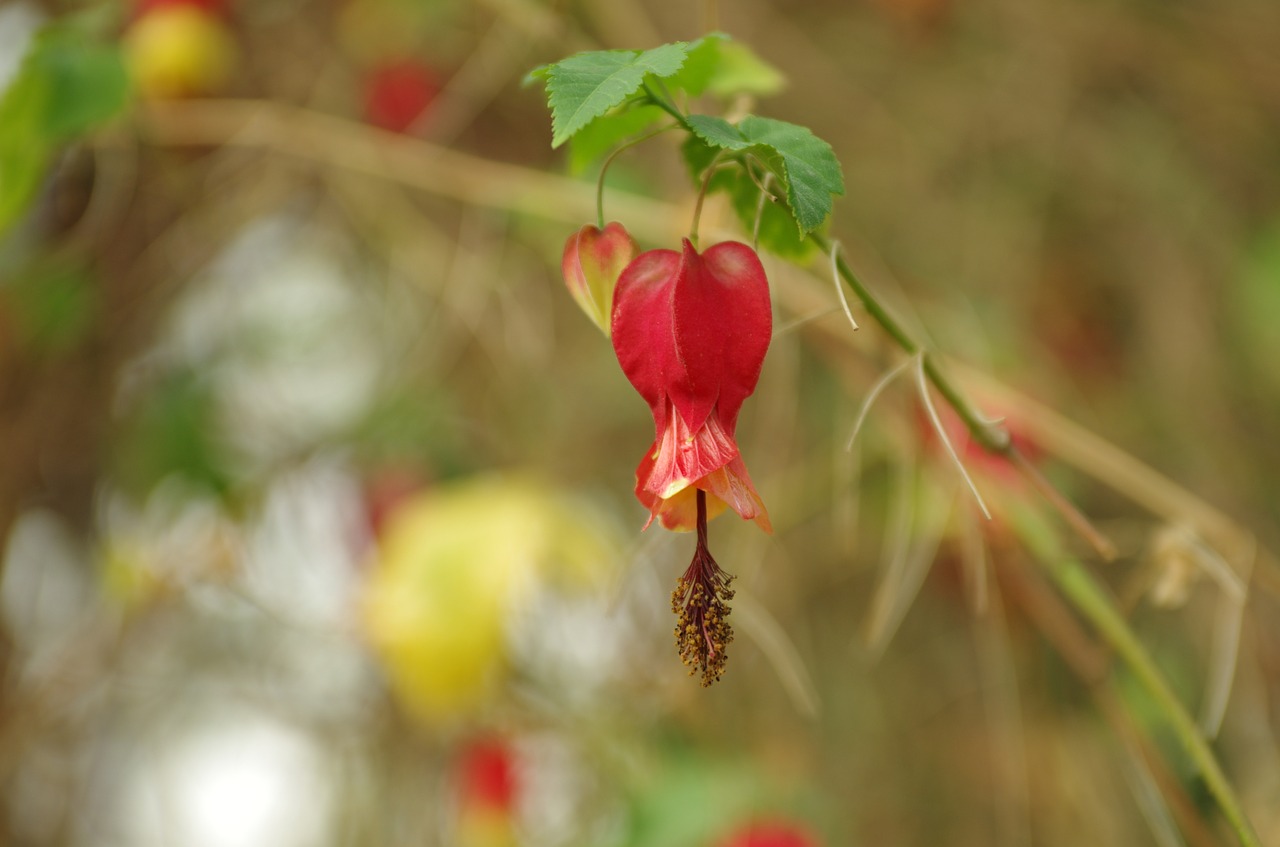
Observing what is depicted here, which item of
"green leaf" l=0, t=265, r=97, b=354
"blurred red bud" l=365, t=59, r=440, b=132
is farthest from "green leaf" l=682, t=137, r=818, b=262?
"green leaf" l=0, t=265, r=97, b=354

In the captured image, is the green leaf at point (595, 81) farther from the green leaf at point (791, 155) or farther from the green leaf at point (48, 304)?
the green leaf at point (48, 304)

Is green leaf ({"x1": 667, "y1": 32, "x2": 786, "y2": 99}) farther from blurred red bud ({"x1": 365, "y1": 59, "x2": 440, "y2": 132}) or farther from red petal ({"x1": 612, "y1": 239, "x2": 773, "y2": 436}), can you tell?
blurred red bud ({"x1": 365, "y1": 59, "x2": 440, "y2": 132})

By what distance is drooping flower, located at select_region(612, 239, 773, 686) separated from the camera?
14.6 inches

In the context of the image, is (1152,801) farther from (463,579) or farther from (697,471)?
(463,579)

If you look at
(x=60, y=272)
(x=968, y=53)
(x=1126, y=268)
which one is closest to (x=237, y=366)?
(x=60, y=272)

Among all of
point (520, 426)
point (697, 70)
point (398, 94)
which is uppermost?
point (398, 94)

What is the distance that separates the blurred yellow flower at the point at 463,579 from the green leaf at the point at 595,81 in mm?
615

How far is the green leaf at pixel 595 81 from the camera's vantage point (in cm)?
33

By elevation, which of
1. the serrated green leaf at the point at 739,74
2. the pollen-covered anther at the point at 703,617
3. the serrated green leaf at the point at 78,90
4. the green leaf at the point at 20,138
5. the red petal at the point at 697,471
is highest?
the serrated green leaf at the point at 78,90

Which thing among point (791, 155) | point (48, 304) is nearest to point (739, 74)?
point (791, 155)

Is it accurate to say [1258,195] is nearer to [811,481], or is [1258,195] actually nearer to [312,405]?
[811,481]

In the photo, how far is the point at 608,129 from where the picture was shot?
435mm

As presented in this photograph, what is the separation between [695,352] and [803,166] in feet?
0.23

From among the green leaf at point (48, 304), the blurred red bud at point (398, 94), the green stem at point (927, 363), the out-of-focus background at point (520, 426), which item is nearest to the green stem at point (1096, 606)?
the green stem at point (927, 363)
